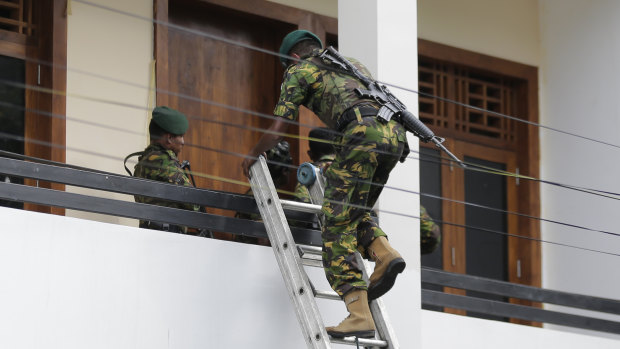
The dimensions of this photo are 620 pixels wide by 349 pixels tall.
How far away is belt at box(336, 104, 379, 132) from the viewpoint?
22.9 feet

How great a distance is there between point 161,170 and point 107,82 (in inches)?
40.2

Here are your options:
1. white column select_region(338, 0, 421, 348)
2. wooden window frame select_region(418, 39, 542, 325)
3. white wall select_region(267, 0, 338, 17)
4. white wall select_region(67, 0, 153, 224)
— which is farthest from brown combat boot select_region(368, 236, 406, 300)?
wooden window frame select_region(418, 39, 542, 325)

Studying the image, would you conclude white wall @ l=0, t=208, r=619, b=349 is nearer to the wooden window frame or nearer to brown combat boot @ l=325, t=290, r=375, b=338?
brown combat boot @ l=325, t=290, r=375, b=338

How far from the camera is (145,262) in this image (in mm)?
6949

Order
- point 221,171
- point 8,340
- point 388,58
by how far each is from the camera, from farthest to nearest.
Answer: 1. point 221,171
2. point 388,58
3. point 8,340

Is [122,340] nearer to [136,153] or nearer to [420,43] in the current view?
[136,153]

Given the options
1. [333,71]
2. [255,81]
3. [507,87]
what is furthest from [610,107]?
[333,71]

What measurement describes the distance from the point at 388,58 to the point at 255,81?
2.12 metres

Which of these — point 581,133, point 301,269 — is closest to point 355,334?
point 301,269

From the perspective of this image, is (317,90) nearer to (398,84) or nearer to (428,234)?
(398,84)

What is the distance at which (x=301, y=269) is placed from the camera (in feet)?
22.9

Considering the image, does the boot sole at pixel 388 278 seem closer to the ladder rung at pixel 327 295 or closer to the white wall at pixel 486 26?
the ladder rung at pixel 327 295

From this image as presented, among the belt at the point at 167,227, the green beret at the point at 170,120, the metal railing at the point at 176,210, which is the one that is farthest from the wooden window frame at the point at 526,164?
the belt at the point at 167,227

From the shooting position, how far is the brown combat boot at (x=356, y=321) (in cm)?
673
